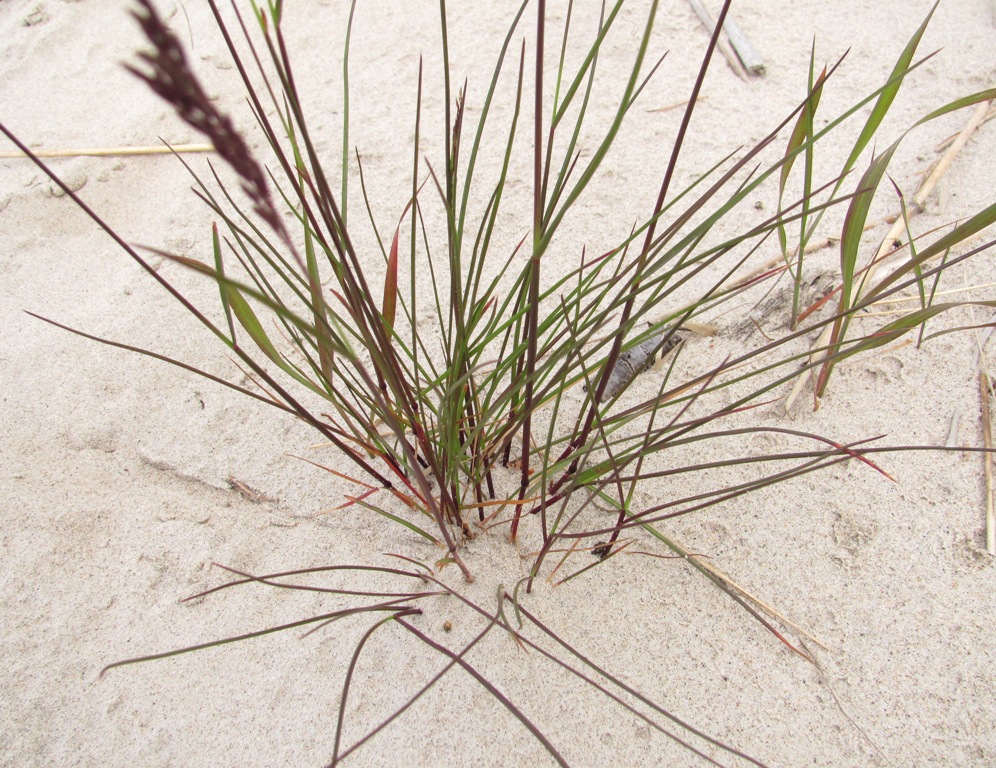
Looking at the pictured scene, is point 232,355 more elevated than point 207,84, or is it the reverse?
point 207,84

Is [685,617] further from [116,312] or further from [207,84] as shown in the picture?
[207,84]

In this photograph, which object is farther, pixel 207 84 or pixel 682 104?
pixel 207 84

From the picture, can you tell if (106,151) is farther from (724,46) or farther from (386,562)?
(724,46)

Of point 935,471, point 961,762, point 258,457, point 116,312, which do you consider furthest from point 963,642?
point 116,312

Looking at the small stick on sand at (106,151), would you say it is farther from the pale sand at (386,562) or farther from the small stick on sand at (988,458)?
the small stick on sand at (988,458)

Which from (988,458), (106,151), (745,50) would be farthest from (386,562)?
(745,50)

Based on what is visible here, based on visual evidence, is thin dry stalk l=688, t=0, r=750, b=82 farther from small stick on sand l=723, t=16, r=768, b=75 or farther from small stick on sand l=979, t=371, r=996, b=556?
small stick on sand l=979, t=371, r=996, b=556

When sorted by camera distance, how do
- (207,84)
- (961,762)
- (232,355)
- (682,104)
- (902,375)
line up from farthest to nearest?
(207,84) < (682,104) < (232,355) < (902,375) < (961,762)
